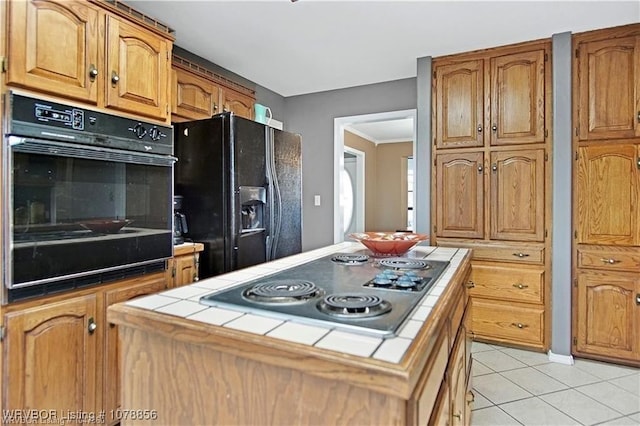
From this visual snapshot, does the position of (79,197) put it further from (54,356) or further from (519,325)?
(519,325)

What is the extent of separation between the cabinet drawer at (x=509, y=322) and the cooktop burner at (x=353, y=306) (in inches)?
93.7

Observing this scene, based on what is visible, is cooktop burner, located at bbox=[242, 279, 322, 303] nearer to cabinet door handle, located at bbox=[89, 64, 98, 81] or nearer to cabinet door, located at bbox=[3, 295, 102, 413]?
cabinet door, located at bbox=[3, 295, 102, 413]

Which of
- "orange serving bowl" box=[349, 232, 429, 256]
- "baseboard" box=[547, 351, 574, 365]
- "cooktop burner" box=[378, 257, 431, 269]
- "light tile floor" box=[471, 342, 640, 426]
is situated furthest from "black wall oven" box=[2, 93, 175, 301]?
"baseboard" box=[547, 351, 574, 365]

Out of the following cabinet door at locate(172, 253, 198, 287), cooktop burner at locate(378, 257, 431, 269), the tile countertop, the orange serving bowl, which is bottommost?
cabinet door at locate(172, 253, 198, 287)

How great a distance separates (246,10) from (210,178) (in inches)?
41.4

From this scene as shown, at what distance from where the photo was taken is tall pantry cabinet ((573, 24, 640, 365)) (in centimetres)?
248

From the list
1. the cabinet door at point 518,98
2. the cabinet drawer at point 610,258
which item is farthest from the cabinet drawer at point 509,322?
the cabinet door at point 518,98

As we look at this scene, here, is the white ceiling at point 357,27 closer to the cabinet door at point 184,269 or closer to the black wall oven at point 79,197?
the black wall oven at point 79,197

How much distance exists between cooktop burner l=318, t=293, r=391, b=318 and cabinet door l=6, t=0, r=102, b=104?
1.49 metres

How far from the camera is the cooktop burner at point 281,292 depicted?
0.90m

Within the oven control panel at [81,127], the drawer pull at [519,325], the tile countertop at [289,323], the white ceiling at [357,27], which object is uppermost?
the white ceiling at [357,27]

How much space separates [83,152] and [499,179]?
2711mm

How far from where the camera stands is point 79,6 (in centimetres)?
163

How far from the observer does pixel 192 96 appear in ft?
8.98
